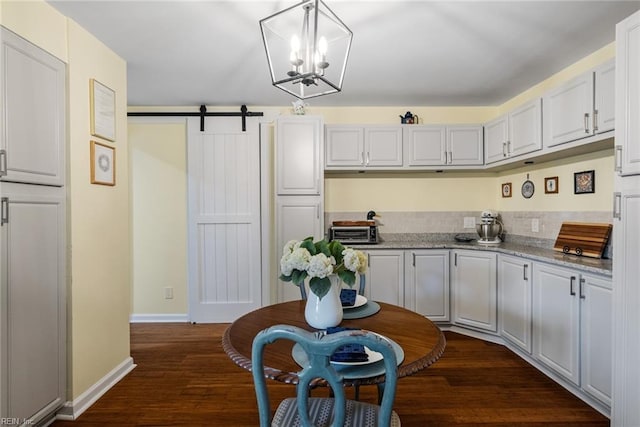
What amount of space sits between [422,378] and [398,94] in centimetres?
266

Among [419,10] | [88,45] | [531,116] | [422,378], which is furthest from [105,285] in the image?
[531,116]

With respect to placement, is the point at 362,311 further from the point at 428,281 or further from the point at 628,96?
the point at 428,281

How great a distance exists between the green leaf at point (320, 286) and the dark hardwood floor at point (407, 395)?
3.96ft

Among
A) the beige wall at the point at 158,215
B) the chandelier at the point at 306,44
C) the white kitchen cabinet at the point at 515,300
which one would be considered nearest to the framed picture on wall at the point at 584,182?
the white kitchen cabinet at the point at 515,300

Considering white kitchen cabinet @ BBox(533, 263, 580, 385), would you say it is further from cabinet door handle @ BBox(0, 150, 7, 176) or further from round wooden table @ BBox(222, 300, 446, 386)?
cabinet door handle @ BBox(0, 150, 7, 176)

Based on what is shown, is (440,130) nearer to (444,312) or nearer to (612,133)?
(612,133)

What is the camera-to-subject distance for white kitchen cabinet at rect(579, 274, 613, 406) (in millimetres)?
1919

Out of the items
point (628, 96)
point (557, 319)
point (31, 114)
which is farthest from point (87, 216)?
point (557, 319)

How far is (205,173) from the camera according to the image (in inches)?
144

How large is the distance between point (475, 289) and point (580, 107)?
1.74 meters

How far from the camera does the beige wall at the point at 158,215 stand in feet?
12.2

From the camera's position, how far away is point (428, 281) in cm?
328

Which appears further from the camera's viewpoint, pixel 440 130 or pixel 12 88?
pixel 440 130

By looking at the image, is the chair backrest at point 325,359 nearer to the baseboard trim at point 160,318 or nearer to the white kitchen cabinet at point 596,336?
the white kitchen cabinet at point 596,336
